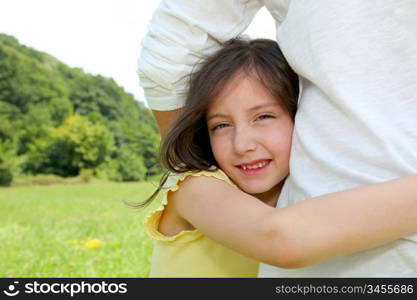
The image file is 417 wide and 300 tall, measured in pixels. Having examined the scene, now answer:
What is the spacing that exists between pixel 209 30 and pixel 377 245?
654mm

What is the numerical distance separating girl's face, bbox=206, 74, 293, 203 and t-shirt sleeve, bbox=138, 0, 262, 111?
11cm

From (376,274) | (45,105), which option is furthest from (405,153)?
(45,105)

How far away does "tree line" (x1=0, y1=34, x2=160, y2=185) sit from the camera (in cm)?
2544

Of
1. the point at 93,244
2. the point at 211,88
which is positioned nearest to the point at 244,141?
the point at 211,88

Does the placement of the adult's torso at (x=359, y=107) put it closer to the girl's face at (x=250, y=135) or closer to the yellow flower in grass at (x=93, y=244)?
the girl's face at (x=250, y=135)

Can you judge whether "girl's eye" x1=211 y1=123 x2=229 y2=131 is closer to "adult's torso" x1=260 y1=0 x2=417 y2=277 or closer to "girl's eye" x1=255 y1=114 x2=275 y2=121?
"girl's eye" x1=255 y1=114 x2=275 y2=121

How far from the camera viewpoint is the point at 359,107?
3.10ft

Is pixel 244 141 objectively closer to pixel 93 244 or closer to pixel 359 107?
pixel 359 107

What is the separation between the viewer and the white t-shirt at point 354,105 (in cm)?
92

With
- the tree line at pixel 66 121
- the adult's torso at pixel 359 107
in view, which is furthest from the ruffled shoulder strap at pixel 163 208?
the tree line at pixel 66 121

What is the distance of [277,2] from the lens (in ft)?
3.96

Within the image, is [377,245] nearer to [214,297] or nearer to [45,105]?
[214,297]

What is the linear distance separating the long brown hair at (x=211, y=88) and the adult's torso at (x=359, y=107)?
0.30m

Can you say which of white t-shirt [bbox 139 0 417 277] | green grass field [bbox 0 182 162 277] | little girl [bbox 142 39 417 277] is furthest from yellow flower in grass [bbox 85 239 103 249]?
white t-shirt [bbox 139 0 417 277]
